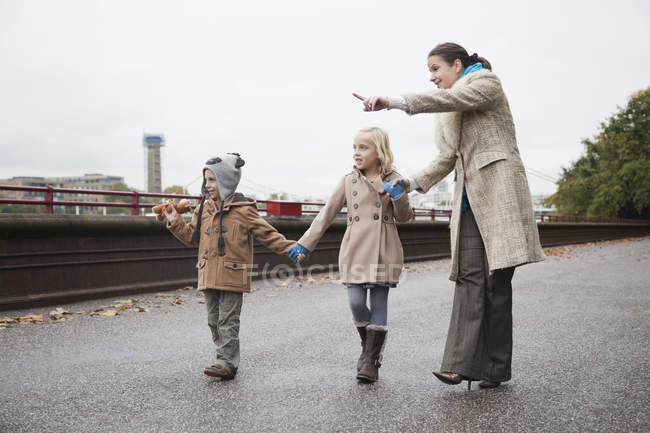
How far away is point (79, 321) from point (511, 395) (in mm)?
4336

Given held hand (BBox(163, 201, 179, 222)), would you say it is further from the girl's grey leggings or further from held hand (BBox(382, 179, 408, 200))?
held hand (BBox(382, 179, 408, 200))

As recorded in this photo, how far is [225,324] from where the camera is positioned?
386cm

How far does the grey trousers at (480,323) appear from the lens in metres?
3.38

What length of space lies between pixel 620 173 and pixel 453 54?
5091cm

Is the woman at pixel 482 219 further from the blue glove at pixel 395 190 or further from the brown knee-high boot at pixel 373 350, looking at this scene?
the brown knee-high boot at pixel 373 350

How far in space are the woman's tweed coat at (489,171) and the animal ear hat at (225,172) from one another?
1.38m

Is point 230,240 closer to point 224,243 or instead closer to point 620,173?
point 224,243

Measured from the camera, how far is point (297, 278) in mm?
10266

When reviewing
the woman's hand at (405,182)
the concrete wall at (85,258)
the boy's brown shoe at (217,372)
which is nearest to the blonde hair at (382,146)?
the woman's hand at (405,182)

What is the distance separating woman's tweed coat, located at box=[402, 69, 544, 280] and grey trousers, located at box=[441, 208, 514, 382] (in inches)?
4.2

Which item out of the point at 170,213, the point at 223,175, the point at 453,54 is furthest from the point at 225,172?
the point at 453,54

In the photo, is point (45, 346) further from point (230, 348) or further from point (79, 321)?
point (230, 348)

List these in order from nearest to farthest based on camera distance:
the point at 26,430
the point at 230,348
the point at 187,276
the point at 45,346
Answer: the point at 26,430 < the point at 230,348 < the point at 45,346 < the point at 187,276

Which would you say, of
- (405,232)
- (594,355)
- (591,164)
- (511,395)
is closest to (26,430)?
(511,395)
